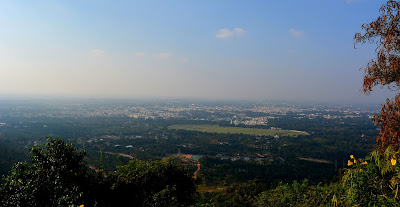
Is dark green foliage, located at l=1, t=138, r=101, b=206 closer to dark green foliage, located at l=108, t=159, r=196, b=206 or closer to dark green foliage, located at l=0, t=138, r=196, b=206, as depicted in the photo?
dark green foliage, located at l=0, t=138, r=196, b=206

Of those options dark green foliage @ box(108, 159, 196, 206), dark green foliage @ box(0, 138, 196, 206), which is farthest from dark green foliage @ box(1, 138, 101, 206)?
dark green foliage @ box(108, 159, 196, 206)

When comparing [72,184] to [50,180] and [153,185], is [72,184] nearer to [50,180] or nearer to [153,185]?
[50,180]

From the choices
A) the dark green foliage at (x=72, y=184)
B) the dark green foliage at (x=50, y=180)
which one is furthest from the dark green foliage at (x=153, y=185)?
the dark green foliage at (x=50, y=180)

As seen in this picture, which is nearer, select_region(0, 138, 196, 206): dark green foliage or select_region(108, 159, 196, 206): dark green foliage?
select_region(0, 138, 196, 206): dark green foliage

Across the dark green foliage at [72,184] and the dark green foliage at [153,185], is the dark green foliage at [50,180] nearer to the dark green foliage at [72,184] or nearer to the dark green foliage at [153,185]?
the dark green foliage at [72,184]

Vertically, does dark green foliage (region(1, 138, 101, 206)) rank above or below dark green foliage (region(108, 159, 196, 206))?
above

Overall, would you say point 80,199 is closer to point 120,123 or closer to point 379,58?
point 379,58

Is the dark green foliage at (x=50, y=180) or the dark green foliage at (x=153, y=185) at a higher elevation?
the dark green foliage at (x=50, y=180)

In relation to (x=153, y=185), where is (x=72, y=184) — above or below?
above

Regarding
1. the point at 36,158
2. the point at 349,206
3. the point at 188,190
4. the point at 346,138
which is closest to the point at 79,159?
the point at 36,158

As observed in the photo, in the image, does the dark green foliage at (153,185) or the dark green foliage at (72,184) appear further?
the dark green foliage at (153,185)

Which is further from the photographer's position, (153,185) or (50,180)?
(153,185)

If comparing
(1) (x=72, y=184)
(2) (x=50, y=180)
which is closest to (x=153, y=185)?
(1) (x=72, y=184)
